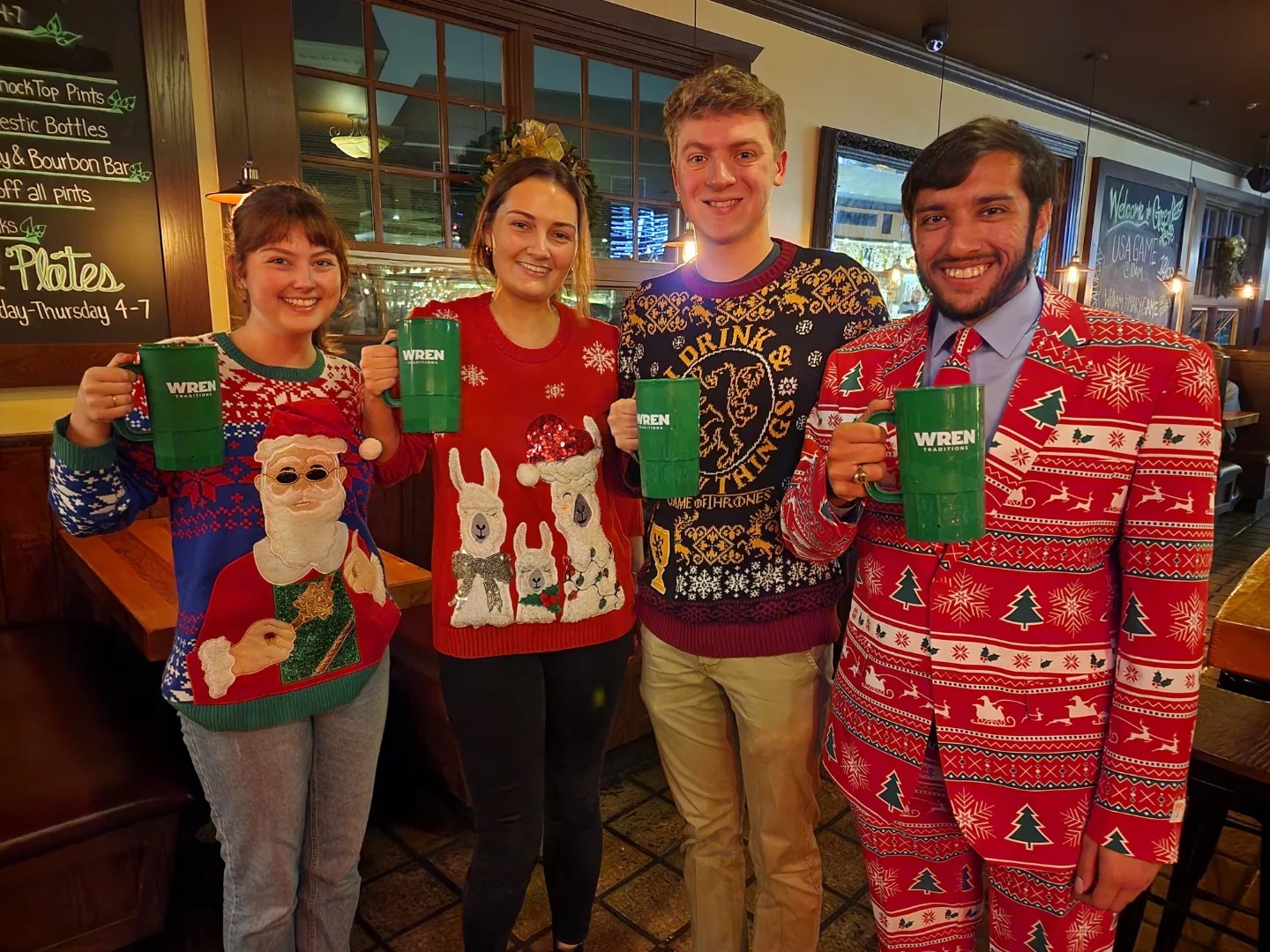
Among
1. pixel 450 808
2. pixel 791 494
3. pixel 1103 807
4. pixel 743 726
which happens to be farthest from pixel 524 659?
pixel 450 808

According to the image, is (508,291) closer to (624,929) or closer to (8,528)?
(624,929)

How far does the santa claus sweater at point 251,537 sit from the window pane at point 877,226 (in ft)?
16.6

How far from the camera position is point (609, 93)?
4441mm

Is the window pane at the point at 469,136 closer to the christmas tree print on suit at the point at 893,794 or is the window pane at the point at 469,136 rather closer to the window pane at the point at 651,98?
the window pane at the point at 651,98

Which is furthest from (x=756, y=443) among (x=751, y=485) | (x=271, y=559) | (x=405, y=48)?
(x=405, y=48)

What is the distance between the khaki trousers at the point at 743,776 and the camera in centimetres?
144

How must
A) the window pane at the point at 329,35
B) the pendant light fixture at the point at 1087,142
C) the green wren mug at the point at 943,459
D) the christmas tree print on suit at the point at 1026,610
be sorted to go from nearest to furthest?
the green wren mug at the point at 943,459, the christmas tree print on suit at the point at 1026,610, the window pane at the point at 329,35, the pendant light fixture at the point at 1087,142

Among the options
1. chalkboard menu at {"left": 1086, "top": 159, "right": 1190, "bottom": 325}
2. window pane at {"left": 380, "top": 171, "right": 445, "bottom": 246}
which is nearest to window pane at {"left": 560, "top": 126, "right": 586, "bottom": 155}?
window pane at {"left": 380, "top": 171, "right": 445, "bottom": 246}

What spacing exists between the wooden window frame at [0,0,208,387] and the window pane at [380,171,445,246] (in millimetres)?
761

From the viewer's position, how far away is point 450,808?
2615 millimetres

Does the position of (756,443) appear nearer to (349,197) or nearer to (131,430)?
(131,430)

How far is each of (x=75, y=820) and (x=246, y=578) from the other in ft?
3.29

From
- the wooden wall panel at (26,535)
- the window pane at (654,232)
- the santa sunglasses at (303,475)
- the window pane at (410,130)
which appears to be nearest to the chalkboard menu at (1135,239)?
the window pane at (654,232)

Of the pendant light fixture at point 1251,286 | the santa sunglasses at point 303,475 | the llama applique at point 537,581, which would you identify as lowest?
the llama applique at point 537,581
